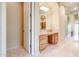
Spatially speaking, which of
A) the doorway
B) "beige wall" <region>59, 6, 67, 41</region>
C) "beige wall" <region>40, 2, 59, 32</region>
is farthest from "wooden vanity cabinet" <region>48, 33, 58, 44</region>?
the doorway

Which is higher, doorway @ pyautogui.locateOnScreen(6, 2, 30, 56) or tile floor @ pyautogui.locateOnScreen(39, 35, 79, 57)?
doorway @ pyautogui.locateOnScreen(6, 2, 30, 56)

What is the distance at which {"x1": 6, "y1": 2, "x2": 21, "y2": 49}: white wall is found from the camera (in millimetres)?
5172

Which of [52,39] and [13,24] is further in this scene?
[52,39]

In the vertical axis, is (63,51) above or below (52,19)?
below

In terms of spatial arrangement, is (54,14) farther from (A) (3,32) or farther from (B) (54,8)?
(A) (3,32)

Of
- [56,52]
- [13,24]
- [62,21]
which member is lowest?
[56,52]

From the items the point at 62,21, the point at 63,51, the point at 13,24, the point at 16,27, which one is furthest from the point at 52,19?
the point at 63,51

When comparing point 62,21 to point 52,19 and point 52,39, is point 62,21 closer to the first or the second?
point 52,19

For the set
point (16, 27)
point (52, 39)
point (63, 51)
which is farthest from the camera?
point (52, 39)

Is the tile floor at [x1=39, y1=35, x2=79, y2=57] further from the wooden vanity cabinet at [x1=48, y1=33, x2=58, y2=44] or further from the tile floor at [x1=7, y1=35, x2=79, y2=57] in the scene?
the wooden vanity cabinet at [x1=48, y1=33, x2=58, y2=44]

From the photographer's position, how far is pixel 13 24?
17.5 ft

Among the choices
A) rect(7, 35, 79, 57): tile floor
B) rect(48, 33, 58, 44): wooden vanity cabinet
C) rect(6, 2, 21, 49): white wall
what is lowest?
rect(7, 35, 79, 57): tile floor

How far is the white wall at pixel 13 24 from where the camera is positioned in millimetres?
5172

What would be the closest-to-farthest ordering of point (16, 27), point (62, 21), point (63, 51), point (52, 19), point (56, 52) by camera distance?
point (56, 52) → point (63, 51) → point (16, 27) → point (52, 19) → point (62, 21)
